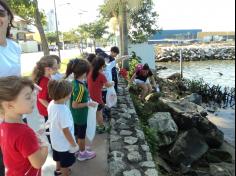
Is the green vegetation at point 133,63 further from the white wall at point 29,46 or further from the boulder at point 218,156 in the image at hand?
the white wall at point 29,46

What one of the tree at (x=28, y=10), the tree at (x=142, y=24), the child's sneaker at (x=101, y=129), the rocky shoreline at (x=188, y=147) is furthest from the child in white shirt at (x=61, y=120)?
Answer: the tree at (x=142, y=24)

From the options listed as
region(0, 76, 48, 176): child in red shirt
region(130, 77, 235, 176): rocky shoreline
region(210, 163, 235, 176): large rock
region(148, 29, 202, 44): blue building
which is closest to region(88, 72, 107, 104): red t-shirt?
region(130, 77, 235, 176): rocky shoreline

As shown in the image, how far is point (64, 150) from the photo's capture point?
3.69 meters

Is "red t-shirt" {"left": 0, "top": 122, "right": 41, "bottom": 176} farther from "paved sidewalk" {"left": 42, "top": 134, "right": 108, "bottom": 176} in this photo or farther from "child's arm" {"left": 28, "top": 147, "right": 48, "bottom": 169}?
"paved sidewalk" {"left": 42, "top": 134, "right": 108, "bottom": 176}

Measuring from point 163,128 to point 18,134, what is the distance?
5734 millimetres

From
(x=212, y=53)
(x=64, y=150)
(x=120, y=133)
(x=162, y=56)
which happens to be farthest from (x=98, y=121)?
(x=212, y=53)

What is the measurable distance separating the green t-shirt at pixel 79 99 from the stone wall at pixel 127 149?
690 millimetres

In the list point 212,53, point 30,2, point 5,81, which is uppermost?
point 30,2

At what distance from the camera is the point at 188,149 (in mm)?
7328

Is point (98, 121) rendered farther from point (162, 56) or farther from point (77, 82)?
point (162, 56)

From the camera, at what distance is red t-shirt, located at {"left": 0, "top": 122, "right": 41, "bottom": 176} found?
2.28m

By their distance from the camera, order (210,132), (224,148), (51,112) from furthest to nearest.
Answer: (210,132), (224,148), (51,112)

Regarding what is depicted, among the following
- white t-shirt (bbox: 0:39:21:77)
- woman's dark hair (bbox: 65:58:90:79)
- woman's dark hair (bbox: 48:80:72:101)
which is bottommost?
woman's dark hair (bbox: 48:80:72:101)

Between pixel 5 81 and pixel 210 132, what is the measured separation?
722 centimetres
